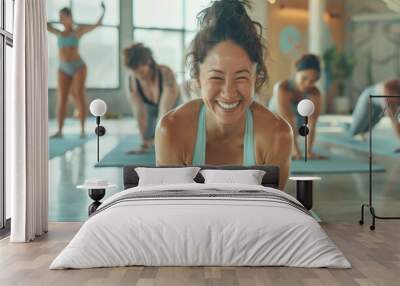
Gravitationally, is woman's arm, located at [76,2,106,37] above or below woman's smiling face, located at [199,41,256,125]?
above

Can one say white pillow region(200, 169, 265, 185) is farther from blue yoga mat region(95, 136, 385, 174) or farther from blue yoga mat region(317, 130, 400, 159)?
blue yoga mat region(317, 130, 400, 159)

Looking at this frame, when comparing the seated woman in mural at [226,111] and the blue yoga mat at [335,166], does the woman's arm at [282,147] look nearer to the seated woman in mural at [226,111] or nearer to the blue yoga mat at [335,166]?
the seated woman in mural at [226,111]

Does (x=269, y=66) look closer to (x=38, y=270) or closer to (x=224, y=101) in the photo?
(x=224, y=101)

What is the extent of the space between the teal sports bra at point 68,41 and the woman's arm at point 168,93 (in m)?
1.15

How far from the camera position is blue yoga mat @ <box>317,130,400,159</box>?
26.9ft

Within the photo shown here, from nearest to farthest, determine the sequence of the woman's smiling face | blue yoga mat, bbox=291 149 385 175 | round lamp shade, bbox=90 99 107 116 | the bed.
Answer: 1. the bed
2. round lamp shade, bbox=90 99 107 116
3. the woman's smiling face
4. blue yoga mat, bbox=291 149 385 175

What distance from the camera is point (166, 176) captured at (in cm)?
737

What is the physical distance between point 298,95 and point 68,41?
2905mm

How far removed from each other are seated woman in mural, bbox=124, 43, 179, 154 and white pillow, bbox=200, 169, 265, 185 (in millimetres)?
1103

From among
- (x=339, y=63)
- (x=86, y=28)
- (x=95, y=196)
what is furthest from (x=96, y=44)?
(x=339, y=63)

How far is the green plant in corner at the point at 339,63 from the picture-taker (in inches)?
→ 322

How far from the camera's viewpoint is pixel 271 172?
7.78 m

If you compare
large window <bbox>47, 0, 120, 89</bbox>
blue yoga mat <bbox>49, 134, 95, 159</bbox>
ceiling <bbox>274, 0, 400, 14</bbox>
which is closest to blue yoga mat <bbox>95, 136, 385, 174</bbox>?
blue yoga mat <bbox>49, 134, 95, 159</bbox>

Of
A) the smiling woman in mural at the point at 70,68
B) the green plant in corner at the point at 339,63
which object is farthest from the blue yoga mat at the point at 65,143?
the green plant in corner at the point at 339,63
